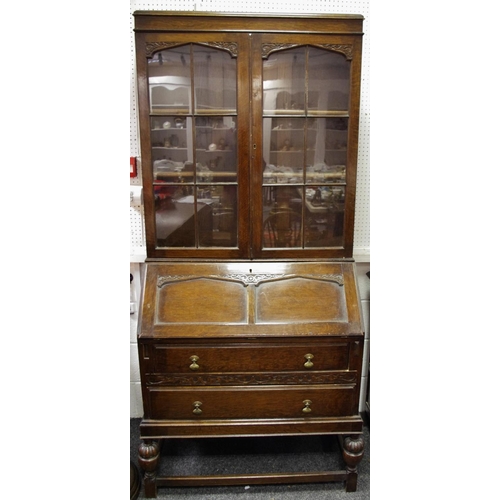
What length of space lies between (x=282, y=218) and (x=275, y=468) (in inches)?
49.9

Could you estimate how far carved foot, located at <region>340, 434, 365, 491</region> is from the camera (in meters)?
1.68

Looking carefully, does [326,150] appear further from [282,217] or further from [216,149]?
Answer: [216,149]

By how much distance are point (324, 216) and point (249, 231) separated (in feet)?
1.21

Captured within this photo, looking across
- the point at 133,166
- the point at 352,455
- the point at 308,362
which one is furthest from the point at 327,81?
the point at 352,455

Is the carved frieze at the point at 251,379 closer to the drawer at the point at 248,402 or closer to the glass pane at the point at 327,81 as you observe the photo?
the drawer at the point at 248,402

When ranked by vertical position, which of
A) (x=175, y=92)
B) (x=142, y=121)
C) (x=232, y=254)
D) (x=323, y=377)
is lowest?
(x=323, y=377)

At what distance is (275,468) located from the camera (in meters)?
1.85

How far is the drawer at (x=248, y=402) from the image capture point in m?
1.61

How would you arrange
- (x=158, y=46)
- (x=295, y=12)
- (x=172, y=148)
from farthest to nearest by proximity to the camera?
1. (x=295, y=12)
2. (x=172, y=148)
3. (x=158, y=46)

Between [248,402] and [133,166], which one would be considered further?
[133,166]

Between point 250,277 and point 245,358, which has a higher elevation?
point 250,277

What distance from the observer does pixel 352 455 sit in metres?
1.69
